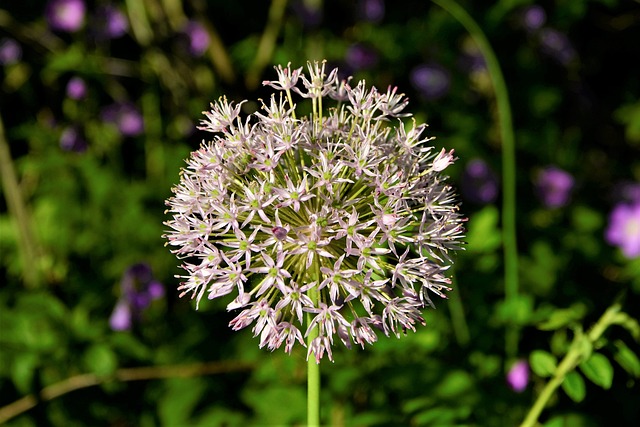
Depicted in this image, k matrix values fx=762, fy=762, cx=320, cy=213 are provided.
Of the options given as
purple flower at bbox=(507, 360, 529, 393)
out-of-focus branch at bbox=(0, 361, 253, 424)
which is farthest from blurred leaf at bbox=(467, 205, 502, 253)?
out-of-focus branch at bbox=(0, 361, 253, 424)

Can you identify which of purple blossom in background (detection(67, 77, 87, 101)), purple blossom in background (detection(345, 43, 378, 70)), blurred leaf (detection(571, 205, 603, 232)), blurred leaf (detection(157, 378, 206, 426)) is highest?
purple blossom in background (detection(345, 43, 378, 70))

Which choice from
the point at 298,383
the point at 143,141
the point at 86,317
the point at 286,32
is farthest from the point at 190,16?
the point at 298,383

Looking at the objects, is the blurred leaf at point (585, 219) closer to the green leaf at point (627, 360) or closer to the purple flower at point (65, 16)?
the green leaf at point (627, 360)

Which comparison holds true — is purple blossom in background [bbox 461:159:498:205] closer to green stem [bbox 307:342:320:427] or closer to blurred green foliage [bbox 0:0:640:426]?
blurred green foliage [bbox 0:0:640:426]

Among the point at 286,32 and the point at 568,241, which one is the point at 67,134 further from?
the point at 568,241

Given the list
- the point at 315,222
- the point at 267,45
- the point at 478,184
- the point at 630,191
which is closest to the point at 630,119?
the point at 630,191

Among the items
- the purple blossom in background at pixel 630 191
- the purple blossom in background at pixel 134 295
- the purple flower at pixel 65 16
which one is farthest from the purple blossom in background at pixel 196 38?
the purple blossom in background at pixel 630 191

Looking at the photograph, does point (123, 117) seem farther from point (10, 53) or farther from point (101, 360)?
point (101, 360)
